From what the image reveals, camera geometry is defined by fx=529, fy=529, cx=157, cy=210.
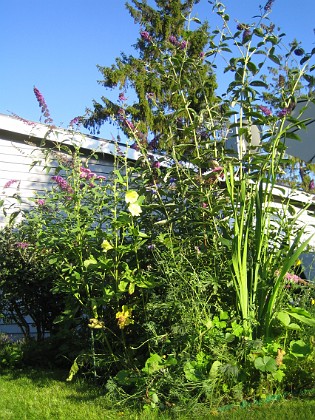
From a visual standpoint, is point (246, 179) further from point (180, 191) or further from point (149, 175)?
point (149, 175)

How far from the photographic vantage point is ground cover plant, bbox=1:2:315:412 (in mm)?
3623

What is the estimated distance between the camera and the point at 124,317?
4102mm

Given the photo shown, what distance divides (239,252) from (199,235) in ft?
1.97

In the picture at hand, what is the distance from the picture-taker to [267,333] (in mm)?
3795

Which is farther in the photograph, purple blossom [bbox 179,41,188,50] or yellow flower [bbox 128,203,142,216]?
purple blossom [bbox 179,41,188,50]

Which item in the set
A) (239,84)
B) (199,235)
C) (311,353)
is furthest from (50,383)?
(239,84)

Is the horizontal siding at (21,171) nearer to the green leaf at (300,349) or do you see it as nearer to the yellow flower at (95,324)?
the yellow flower at (95,324)

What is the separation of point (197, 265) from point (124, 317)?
0.70 meters

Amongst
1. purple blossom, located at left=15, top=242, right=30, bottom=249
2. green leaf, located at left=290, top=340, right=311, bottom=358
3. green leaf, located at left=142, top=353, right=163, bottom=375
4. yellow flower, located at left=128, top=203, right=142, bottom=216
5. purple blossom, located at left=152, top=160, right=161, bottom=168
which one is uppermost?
purple blossom, located at left=152, top=160, right=161, bottom=168

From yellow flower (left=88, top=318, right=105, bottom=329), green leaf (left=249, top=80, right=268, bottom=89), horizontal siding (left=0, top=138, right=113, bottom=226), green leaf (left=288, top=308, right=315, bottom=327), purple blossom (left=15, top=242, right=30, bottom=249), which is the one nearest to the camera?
green leaf (left=288, top=308, right=315, bottom=327)

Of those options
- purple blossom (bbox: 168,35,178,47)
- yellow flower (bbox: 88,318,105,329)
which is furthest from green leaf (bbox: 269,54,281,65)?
yellow flower (bbox: 88,318,105,329)

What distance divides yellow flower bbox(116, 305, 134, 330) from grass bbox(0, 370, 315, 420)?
0.54 m

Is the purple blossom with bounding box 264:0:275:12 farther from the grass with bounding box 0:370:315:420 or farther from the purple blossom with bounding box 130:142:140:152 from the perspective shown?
the grass with bounding box 0:370:315:420

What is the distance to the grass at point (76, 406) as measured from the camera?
3.33 m
